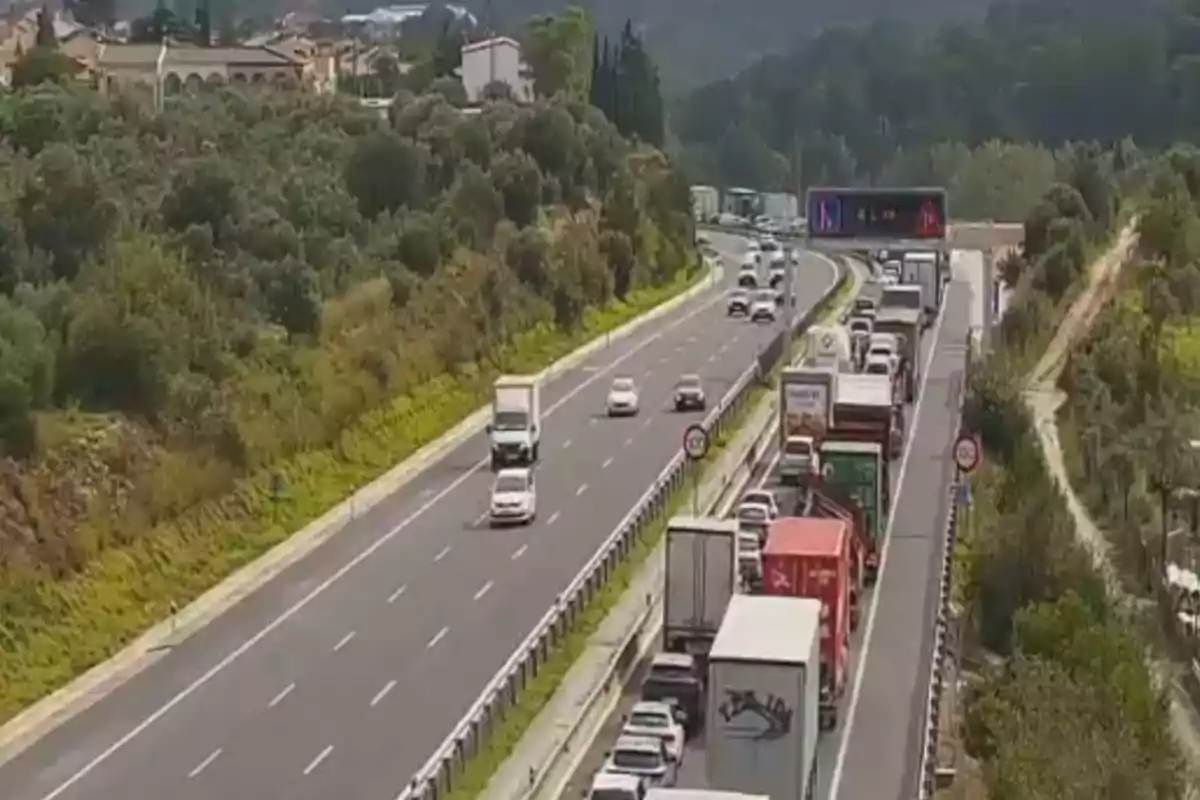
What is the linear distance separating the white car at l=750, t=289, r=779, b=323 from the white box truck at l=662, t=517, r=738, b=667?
133ft

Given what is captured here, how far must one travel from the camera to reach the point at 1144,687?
28.4 meters

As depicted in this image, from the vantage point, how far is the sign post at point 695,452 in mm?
38031

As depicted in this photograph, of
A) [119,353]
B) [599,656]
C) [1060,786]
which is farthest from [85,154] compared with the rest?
[1060,786]

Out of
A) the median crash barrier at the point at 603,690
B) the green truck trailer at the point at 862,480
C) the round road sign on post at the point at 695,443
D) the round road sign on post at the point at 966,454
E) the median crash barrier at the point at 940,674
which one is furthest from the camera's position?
the round road sign on post at the point at 695,443

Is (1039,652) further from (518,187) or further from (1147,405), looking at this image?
(518,187)

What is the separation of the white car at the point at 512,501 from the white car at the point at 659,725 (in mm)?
11544

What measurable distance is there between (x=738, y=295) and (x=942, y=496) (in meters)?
31.9

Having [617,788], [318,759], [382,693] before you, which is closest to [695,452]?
[382,693]

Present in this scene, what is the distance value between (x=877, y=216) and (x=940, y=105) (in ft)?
369

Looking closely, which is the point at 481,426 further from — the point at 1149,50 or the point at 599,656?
the point at 1149,50

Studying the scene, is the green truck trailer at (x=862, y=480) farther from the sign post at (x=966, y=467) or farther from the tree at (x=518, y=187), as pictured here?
the tree at (x=518, y=187)

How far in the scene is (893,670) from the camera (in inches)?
1139

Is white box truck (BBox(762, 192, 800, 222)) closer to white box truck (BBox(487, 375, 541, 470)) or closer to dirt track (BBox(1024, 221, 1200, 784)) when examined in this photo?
dirt track (BBox(1024, 221, 1200, 784))

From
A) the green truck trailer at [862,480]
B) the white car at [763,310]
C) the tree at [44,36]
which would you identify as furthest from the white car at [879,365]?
the tree at [44,36]
